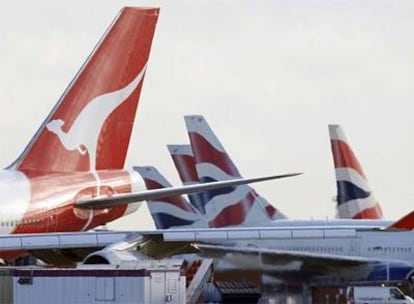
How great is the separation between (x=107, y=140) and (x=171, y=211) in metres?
32.5

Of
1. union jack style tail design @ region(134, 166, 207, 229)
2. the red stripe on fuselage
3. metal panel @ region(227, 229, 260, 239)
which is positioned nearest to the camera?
metal panel @ region(227, 229, 260, 239)

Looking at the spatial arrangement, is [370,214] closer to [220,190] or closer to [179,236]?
[220,190]

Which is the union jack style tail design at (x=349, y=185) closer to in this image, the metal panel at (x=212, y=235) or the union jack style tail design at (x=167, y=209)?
the union jack style tail design at (x=167, y=209)

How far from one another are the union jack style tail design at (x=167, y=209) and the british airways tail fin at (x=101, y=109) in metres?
30.5

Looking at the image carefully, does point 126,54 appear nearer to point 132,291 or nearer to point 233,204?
point 132,291

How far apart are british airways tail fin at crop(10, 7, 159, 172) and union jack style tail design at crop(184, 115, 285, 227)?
26.2 metres

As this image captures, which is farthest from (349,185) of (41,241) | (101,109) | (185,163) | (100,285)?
(100,285)

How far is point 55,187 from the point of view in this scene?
134ft

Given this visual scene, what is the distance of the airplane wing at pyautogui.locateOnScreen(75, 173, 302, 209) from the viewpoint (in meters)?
38.9

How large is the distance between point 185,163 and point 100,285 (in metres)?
42.4

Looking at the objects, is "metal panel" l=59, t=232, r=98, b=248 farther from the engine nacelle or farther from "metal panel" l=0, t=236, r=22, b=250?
"metal panel" l=0, t=236, r=22, b=250

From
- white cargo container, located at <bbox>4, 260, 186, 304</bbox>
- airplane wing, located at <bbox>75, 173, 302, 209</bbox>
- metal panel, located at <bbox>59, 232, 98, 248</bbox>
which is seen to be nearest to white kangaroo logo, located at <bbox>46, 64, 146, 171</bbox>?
airplane wing, located at <bbox>75, 173, 302, 209</bbox>

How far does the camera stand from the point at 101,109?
142ft

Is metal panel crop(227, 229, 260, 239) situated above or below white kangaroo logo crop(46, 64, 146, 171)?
below
